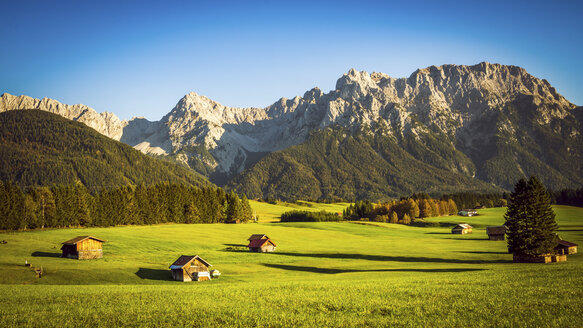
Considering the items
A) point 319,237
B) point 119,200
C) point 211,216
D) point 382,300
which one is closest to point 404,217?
point 319,237

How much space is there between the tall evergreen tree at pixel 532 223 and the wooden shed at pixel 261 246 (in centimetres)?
5076

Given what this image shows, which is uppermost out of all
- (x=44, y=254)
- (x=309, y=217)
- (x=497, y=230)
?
(x=309, y=217)

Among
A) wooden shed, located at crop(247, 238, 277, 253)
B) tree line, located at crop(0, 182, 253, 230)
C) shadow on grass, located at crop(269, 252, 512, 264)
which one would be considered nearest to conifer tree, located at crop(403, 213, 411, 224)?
tree line, located at crop(0, 182, 253, 230)

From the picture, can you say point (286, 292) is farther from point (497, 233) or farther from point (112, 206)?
point (112, 206)

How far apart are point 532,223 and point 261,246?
55062mm

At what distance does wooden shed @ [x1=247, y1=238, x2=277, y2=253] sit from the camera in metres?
91.6

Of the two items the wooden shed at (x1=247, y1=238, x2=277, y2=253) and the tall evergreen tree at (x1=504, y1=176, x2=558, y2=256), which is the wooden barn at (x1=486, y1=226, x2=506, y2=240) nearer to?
the tall evergreen tree at (x1=504, y1=176, x2=558, y2=256)

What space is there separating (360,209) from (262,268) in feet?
441

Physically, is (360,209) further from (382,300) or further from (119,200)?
(382,300)

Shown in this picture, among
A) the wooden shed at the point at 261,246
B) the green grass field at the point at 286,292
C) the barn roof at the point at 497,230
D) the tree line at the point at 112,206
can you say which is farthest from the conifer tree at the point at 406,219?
the wooden shed at the point at 261,246

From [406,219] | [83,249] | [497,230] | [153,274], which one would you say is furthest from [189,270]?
[406,219]

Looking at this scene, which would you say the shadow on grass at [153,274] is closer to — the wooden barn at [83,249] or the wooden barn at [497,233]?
the wooden barn at [83,249]

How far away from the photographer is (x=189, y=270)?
2340 inches

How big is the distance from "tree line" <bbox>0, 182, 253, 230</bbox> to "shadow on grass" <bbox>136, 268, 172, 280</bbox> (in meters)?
62.8
